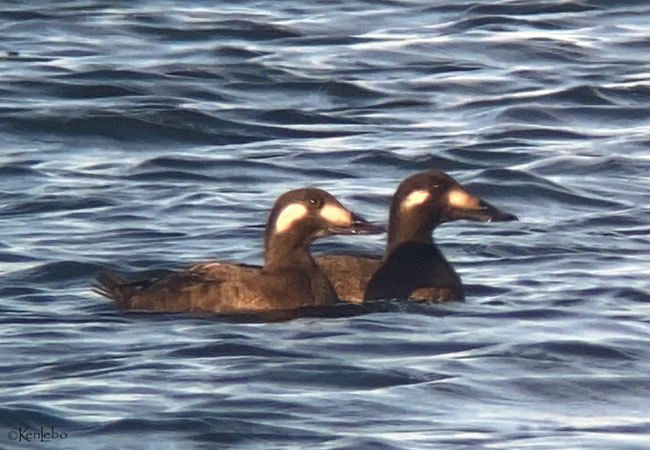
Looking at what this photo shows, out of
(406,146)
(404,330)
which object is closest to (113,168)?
(406,146)

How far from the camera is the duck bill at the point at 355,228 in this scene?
12133mm

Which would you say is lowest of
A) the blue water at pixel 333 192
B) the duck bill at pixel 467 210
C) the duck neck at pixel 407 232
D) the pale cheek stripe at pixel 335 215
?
the blue water at pixel 333 192

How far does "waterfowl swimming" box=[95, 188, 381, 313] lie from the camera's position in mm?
11727

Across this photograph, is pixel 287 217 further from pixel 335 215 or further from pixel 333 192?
pixel 333 192

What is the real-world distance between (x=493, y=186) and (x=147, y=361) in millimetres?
6098

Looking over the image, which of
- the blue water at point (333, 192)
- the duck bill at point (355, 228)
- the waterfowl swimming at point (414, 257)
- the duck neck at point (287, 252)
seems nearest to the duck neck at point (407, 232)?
the waterfowl swimming at point (414, 257)

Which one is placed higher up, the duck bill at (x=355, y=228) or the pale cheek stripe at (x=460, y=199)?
the pale cheek stripe at (x=460, y=199)

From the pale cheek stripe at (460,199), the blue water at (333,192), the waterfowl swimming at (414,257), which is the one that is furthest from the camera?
the pale cheek stripe at (460,199)

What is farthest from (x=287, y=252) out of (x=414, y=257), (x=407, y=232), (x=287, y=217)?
(x=407, y=232)

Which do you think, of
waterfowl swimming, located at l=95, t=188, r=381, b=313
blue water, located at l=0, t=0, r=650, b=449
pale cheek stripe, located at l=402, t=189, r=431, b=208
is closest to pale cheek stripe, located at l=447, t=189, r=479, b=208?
pale cheek stripe, located at l=402, t=189, r=431, b=208

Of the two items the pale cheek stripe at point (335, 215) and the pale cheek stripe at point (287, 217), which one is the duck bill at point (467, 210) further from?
the pale cheek stripe at point (287, 217)

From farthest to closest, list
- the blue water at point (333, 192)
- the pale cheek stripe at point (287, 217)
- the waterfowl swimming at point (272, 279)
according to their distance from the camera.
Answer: the pale cheek stripe at point (287, 217)
the waterfowl swimming at point (272, 279)
the blue water at point (333, 192)

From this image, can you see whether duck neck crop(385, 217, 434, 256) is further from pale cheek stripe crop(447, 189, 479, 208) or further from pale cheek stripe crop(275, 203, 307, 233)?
pale cheek stripe crop(275, 203, 307, 233)

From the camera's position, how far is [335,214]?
1212cm
